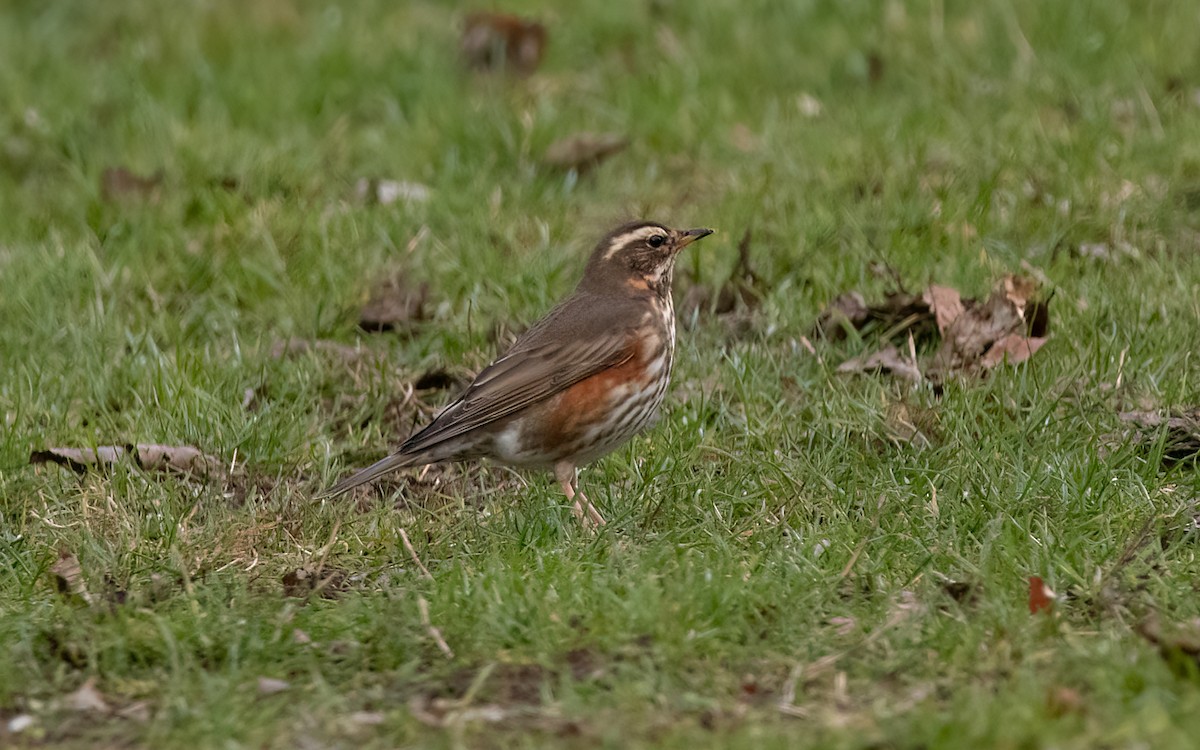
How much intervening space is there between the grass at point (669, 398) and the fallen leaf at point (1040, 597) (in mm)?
50

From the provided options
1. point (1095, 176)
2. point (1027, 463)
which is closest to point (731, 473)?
point (1027, 463)

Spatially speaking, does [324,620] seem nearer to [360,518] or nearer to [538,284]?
[360,518]

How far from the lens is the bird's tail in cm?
649

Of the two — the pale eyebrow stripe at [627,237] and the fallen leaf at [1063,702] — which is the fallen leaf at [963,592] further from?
the pale eyebrow stripe at [627,237]

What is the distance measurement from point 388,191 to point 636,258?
2.45 m

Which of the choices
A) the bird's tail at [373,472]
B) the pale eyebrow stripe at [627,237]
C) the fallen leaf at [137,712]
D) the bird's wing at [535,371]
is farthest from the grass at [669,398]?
the pale eyebrow stripe at [627,237]

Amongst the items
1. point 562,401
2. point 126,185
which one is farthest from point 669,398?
point 126,185

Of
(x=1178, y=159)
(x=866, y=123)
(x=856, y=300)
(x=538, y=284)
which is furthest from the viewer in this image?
(x=866, y=123)

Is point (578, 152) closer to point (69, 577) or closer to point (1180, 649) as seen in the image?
point (69, 577)

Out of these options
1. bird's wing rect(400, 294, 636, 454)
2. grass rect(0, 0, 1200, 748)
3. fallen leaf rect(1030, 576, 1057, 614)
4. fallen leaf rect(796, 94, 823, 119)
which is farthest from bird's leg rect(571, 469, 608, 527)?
fallen leaf rect(796, 94, 823, 119)

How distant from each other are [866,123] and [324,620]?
5.04 m

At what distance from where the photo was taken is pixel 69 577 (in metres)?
5.88

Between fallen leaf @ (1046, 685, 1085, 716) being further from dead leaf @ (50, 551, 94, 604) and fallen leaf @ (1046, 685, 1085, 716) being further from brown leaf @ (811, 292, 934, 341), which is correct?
brown leaf @ (811, 292, 934, 341)

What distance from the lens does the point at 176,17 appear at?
11.8m
